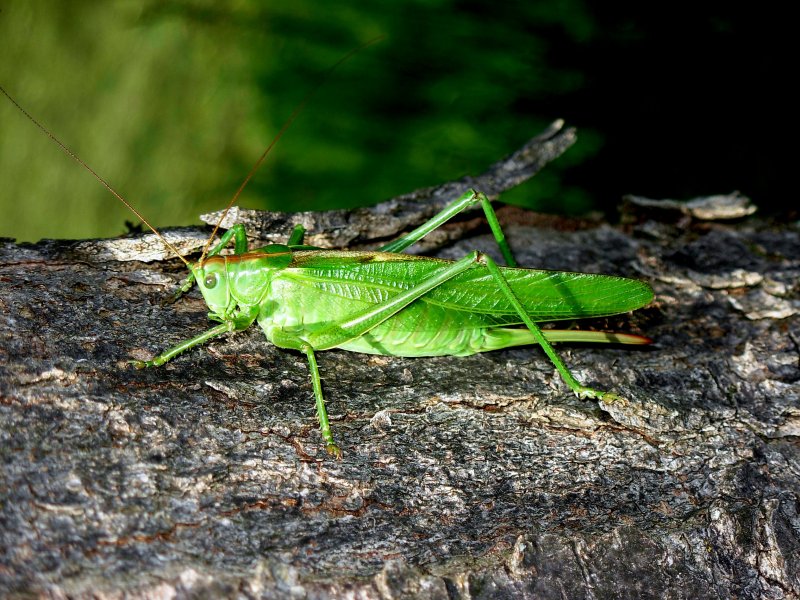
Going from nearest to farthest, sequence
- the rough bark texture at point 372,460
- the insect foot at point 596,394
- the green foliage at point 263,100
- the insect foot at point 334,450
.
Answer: the rough bark texture at point 372,460 → the insect foot at point 334,450 → the insect foot at point 596,394 → the green foliage at point 263,100

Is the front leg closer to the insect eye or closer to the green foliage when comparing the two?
the insect eye

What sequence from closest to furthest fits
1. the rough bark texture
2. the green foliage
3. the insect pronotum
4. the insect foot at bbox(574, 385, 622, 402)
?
the rough bark texture, the insect foot at bbox(574, 385, 622, 402), the insect pronotum, the green foliage

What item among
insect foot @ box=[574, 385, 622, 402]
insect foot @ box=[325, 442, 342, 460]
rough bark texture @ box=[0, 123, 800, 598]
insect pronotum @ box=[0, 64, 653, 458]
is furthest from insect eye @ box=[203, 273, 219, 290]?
insect foot @ box=[574, 385, 622, 402]

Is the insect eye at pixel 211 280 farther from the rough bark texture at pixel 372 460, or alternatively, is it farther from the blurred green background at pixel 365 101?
the blurred green background at pixel 365 101

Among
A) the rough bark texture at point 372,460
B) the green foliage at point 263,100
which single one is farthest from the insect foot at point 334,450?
the green foliage at point 263,100

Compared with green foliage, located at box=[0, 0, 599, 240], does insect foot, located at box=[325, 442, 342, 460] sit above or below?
below
